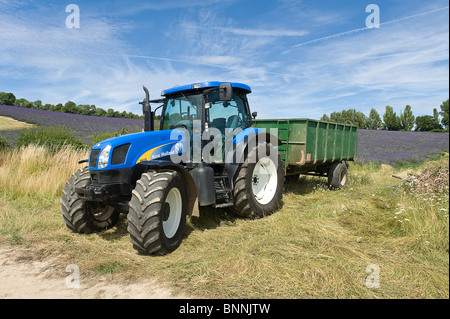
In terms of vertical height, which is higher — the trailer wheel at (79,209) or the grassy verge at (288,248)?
the trailer wheel at (79,209)

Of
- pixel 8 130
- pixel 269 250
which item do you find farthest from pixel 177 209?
pixel 8 130

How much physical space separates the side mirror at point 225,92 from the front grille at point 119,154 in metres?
1.50

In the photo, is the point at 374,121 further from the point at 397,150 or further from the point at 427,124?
the point at 397,150

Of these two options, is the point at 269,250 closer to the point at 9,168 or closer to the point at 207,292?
the point at 207,292

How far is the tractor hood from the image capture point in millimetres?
4043

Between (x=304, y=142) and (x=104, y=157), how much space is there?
438 centimetres

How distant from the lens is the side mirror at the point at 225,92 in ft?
14.7

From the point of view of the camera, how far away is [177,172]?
427 cm

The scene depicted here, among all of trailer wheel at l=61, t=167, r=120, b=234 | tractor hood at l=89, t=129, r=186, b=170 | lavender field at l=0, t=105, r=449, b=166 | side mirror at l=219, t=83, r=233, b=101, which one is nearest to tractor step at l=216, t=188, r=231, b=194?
tractor hood at l=89, t=129, r=186, b=170

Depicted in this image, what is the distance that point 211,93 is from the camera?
5137 millimetres

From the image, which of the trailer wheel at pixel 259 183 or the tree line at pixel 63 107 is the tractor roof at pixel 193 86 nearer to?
the trailer wheel at pixel 259 183

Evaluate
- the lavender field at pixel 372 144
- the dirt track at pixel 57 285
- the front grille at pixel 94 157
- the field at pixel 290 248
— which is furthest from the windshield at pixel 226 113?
the lavender field at pixel 372 144
